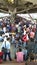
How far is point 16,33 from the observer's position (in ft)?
24.2

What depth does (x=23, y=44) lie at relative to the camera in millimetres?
7359

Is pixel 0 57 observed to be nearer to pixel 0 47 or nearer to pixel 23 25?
pixel 0 47

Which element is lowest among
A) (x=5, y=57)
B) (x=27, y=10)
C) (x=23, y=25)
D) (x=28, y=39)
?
(x=5, y=57)

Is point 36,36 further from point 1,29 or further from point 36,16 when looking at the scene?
point 1,29

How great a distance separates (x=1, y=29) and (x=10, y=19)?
45 cm

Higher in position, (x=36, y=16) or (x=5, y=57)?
(x=36, y=16)

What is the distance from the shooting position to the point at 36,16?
735 centimetres

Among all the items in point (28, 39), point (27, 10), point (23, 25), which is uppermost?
point (27, 10)

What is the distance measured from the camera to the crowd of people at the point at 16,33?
7332mm

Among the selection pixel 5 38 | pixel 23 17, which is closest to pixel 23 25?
pixel 23 17

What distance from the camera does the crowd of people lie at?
7332mm

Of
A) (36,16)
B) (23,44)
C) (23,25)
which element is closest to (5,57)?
(23,44)

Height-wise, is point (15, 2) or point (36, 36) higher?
point (15, 2)

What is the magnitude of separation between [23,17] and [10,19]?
431 mm
